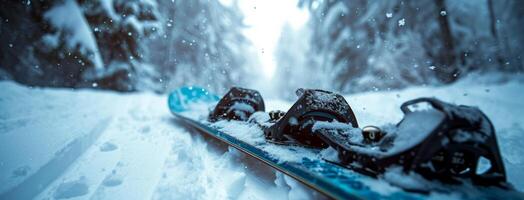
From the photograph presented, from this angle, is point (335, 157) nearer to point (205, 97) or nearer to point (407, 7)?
point (205, 97)

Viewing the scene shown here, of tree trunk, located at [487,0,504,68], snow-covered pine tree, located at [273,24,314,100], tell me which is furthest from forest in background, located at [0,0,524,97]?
snow-covered pine tree, located at [273,24,314,100]

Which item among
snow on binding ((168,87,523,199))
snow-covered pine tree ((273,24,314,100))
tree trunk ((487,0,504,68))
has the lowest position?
snow on binding ((168,87,523,199))

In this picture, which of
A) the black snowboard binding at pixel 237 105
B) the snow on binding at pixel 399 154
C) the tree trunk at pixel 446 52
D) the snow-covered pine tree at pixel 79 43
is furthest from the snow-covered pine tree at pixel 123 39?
the snow on binding at pixel 399 154

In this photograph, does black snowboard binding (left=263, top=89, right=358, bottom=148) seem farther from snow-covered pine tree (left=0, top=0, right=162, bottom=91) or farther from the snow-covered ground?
snow-covered pine tree (left=0, top=0, right=162, bottom=91)

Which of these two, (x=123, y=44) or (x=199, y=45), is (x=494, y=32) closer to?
(x=199, y=45)

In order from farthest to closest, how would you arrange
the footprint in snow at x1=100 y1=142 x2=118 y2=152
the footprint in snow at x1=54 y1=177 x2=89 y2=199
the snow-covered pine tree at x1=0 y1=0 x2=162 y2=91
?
1. the snow-covered pine tree at x1=0 y1=0 x2=162 y2=91
2. the footprint in snow at x1=100 y1=142 x2=118 y2=152
3. the footprint in snow at x1=54 y1=177 x2=89 y2=199

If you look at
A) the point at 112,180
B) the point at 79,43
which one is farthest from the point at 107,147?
the point at 79,43
